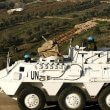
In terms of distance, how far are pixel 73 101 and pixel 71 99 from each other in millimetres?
103

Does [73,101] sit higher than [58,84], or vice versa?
[58,84]

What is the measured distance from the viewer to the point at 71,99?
15195 mm

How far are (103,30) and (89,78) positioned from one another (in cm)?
2819

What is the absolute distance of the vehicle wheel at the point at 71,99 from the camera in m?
15.2

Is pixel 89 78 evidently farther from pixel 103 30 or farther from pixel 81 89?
pixel 103 30

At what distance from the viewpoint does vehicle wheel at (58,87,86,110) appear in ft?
49.8

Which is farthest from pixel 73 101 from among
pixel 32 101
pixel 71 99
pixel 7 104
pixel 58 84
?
pixel 7 104

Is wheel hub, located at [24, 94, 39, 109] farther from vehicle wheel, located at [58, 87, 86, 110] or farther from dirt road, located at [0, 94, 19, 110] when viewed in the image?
dirt road, located at [0, 94, 19, 110]

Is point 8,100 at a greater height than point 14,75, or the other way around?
point 14,75

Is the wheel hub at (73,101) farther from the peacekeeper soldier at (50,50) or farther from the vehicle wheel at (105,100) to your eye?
the peacekeeper soldier at (50,50)

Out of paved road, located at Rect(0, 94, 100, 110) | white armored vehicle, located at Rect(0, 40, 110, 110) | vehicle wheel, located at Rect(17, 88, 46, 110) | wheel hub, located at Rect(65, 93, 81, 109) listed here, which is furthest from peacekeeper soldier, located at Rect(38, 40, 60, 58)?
paved road, located at Rect(0, 94, 100, 110)

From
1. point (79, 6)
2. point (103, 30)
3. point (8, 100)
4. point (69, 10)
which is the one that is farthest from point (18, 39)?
point (79, 6)

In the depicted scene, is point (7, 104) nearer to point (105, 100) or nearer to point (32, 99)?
point (32, 99)

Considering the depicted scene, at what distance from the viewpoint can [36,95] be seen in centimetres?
1536
